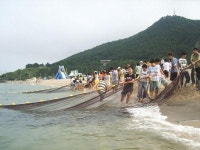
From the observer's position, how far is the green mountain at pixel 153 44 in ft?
272

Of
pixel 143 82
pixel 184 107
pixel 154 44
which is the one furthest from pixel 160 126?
pixel 154 44

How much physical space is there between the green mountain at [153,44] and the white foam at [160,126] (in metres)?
65.2

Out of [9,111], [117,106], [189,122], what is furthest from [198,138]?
[9,111]

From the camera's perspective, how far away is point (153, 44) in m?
88.6

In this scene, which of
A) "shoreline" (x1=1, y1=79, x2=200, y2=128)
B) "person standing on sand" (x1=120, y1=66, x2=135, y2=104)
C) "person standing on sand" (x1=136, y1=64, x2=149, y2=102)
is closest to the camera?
"shoreline" (x1=1, y1=79, x2=200, y2=128)

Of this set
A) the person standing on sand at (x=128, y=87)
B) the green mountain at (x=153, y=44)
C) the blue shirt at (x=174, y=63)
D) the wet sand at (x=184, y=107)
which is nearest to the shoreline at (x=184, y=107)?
the wet sand at (x=184, y=107)

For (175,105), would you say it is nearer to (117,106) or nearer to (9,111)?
(117,106)

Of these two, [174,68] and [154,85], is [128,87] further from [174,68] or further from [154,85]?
[174,68]

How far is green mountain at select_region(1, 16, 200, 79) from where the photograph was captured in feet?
272

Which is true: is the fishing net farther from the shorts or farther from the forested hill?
the forested hill

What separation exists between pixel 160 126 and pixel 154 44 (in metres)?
81.3

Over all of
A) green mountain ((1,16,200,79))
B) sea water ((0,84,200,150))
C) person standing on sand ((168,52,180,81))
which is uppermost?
green mountain ((1,16,200,79))

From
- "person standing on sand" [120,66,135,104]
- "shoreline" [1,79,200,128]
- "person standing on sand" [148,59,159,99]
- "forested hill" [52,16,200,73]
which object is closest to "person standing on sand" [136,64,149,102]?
"person standing on sand" [148,59,159,99]

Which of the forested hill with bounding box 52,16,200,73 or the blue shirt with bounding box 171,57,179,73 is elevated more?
the forested hill with bounding box 52,16,200,73
